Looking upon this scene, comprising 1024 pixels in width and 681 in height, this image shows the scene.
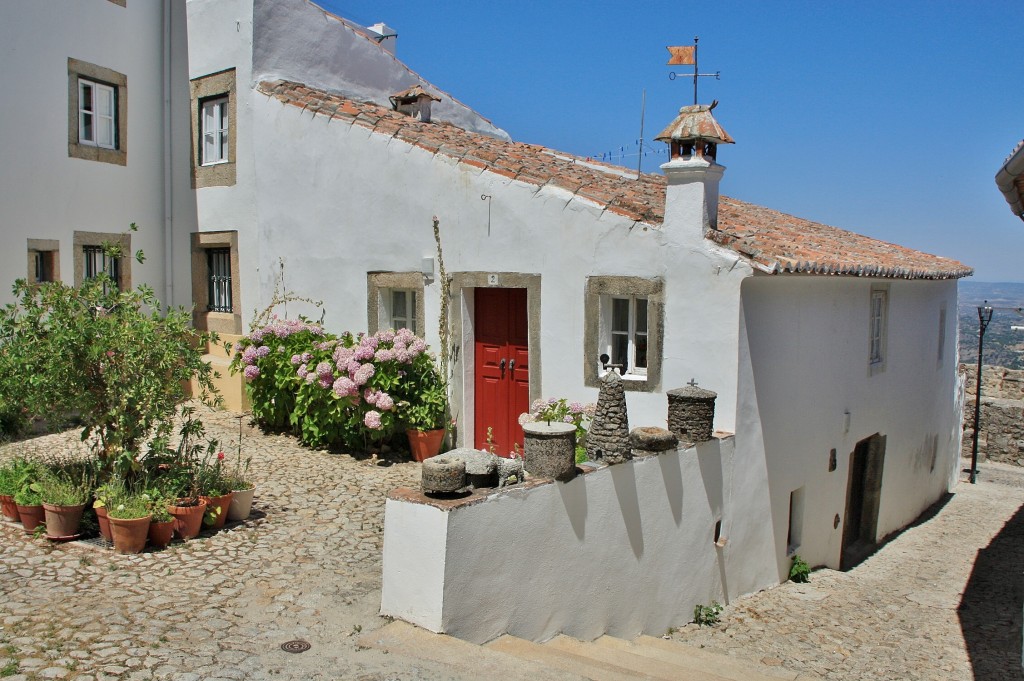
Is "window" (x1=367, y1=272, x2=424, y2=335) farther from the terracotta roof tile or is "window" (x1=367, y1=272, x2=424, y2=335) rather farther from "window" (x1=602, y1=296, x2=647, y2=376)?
"window" (x1=602, y1=296, x2=647, y2=376)

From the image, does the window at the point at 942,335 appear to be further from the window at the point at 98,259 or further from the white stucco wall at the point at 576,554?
the window at the point at 98,259

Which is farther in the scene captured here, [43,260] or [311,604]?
[43,260]

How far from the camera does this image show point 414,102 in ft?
45.5

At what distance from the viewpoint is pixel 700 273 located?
8188mm

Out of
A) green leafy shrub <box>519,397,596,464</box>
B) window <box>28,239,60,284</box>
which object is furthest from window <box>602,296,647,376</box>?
window <box>28,239,60,284</box>

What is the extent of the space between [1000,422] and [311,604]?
2118 cm

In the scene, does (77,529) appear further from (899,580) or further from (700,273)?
(899,580)

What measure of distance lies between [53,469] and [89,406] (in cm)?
100

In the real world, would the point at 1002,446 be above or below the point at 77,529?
below

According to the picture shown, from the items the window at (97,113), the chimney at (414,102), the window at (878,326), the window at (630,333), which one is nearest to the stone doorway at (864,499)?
the window at (878,326)

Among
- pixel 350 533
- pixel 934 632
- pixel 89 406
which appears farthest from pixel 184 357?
pixel 934 632

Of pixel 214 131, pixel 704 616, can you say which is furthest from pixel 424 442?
pixel 214 131

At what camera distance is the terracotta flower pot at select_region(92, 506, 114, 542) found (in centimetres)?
665

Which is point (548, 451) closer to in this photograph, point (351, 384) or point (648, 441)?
point (648, 441)
